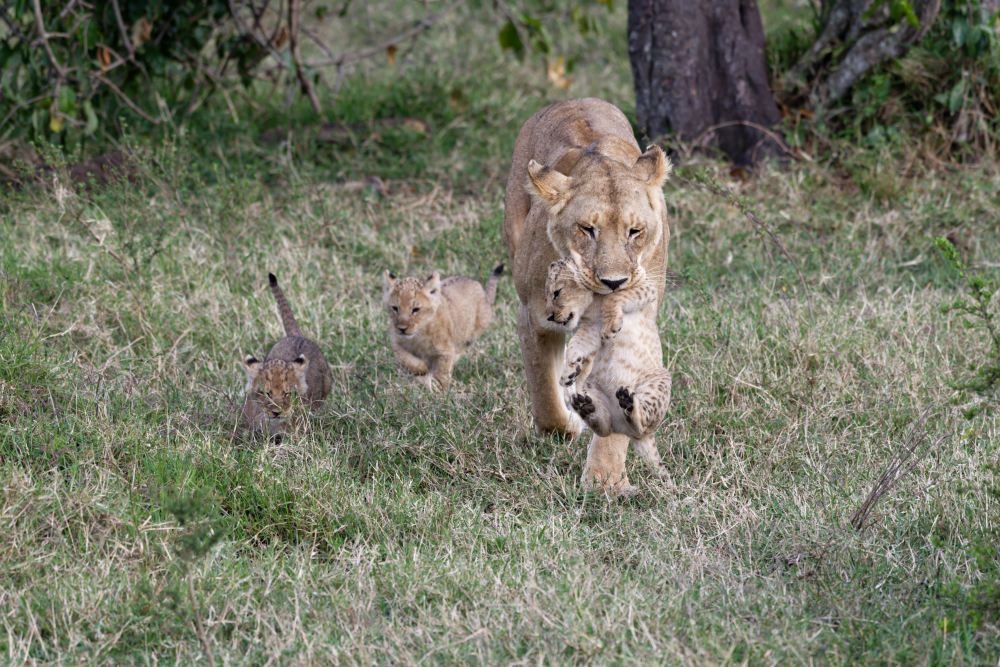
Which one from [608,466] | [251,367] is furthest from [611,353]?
[251,367]

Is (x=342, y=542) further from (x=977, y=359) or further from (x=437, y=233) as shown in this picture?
(x=437, y=233)

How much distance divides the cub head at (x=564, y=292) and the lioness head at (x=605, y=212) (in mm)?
36

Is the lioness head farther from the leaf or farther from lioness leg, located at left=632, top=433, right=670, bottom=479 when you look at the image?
the leaf

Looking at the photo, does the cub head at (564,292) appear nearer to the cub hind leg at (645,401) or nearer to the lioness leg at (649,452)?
the cub hind leg at (645,401)

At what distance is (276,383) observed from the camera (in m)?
5.05

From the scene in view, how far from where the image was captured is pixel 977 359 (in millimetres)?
5449

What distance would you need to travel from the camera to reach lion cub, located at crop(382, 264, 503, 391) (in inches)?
234

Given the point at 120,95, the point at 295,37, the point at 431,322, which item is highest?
the point at 295,37

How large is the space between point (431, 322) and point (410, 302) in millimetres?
147

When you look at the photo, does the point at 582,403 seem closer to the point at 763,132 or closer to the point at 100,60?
the point at 763,132

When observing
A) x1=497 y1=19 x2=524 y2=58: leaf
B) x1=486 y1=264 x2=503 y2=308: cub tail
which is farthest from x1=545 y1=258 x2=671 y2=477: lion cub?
x1=497 y1=19 x2=524 y2=58: leaf

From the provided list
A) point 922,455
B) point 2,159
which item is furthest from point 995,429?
point 2,159

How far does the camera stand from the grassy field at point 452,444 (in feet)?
11.3

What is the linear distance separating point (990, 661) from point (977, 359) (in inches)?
100
